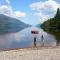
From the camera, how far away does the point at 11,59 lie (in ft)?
47.8

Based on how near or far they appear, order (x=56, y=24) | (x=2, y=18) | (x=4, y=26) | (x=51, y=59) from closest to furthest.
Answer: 1. (x=51, y=59)
2. (x=56, y=24)
3. (x=4, y=26)
4. (x=2, y=18)

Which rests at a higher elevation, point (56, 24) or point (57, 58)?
point (56, 24)

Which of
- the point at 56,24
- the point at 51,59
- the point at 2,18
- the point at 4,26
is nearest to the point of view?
the point at 51,59

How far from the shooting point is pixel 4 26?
11294 cm

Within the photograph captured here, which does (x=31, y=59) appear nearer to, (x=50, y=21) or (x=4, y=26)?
(x=50, y=21)

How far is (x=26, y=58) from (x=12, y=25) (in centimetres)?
11231

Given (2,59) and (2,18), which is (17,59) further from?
(2,18)

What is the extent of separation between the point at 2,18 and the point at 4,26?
9892 millimetres

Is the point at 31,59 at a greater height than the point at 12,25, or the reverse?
the point at 12,25

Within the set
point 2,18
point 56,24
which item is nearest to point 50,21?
point 56,24

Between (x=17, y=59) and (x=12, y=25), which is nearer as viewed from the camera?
(x=17, y=59)

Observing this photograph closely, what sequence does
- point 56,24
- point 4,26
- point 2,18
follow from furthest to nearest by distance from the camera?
point 2,18 → point 4,26 → point 56,24

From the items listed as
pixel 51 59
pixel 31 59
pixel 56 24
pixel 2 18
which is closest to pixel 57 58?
pixel 51 59

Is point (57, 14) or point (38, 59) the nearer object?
point (38, 59)
